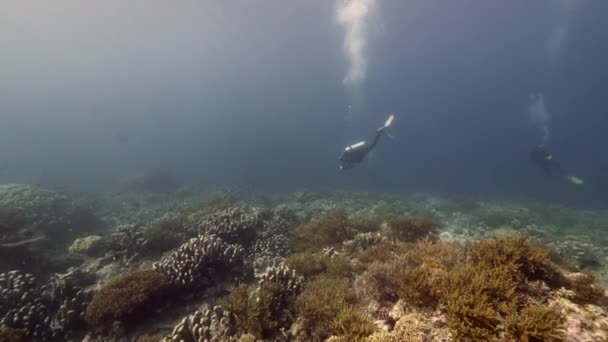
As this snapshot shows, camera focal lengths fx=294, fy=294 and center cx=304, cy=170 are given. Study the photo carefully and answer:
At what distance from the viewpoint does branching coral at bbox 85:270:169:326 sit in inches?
241

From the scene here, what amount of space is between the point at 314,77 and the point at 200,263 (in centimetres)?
14110

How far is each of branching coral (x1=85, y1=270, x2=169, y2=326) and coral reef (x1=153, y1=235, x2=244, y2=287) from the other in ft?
1.27

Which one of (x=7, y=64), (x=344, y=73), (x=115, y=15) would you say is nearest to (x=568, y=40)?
(x=344, y=73)

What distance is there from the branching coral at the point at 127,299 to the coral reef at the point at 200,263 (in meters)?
0.39

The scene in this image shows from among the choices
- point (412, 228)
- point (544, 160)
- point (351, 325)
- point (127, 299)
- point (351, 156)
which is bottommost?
point (127, 299)

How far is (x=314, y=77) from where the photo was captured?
460ft

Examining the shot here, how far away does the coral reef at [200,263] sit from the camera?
696 cm

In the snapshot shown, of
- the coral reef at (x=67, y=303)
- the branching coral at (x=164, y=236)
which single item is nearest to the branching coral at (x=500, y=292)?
the coral reef at (x=67, y=303)

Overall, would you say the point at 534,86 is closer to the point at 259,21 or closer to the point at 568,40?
the point at 568,40

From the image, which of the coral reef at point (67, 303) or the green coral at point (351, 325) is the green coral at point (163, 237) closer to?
the coral reef at point (67, 303)

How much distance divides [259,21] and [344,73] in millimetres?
76385

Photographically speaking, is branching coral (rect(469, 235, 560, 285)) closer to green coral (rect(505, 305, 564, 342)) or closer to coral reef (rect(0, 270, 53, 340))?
green coral (rect(505, 305, 564, 342))

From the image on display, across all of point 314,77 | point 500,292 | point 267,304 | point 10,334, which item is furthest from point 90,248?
point 314,77

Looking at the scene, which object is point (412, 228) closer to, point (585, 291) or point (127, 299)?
point (585, 291)
